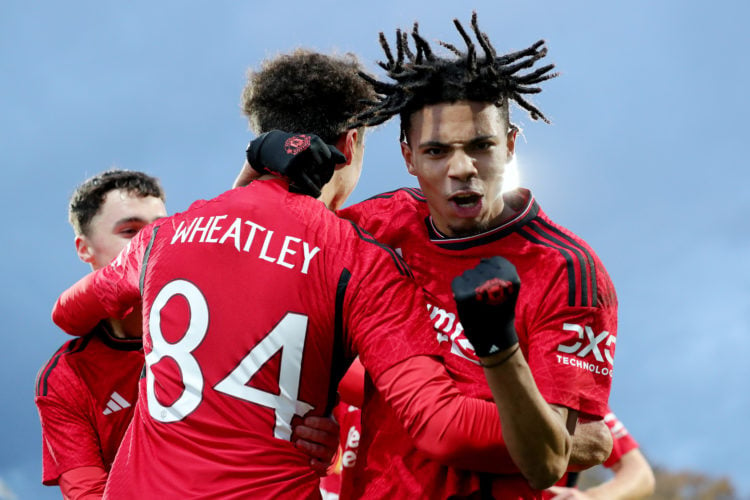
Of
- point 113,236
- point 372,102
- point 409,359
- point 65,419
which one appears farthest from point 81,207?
point 409,359

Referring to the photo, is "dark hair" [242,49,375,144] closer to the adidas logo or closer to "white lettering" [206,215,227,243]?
"white lettering" [206,215,227,243]

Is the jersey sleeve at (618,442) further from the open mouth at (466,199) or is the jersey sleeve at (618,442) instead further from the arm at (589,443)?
the open mouth at (466,199)

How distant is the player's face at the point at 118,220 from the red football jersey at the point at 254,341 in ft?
7.53

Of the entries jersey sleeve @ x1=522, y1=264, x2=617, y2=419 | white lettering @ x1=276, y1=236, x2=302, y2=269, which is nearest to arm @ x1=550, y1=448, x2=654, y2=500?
jersey sleeve @ x1=522, y1=264, x2=617, y2=419

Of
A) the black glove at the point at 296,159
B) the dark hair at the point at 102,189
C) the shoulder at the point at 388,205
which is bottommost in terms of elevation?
the black glove at the point at 296,159

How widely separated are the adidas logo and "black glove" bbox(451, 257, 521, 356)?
296cm

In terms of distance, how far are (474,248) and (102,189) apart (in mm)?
2980

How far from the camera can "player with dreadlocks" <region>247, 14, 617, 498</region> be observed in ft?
9.61

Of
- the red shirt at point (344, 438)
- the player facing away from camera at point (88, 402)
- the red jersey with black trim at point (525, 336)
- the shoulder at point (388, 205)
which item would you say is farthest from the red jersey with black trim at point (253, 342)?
the red shirt at point (344, 438)

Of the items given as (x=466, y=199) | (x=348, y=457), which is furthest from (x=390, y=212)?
(x=348, y=457)

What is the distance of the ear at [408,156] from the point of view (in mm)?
3390

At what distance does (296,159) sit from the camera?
3.03 meters

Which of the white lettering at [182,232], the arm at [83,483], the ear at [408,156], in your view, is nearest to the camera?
the white lettering at [182,232]

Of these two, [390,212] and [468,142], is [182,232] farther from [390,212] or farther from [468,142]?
[468,142]
